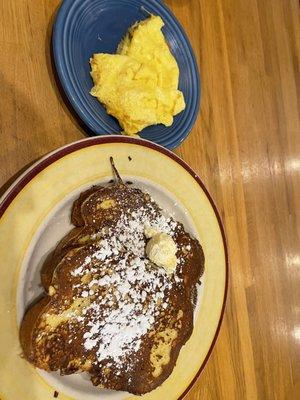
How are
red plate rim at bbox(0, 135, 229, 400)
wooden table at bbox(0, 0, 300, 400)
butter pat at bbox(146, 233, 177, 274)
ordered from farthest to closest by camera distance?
wooden table at bbox(0, 0, 300, 400)
butter pat at bbox(146, 233, 177, 274)
red plate rim at bbox(0, 135, 229, 400)

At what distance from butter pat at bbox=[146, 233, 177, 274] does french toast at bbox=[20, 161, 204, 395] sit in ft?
0.06

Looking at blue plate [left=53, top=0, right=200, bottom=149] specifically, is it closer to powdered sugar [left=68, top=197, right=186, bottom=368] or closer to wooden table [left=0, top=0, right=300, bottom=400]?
wooden table [left=0, top=0, right=300, bottom=400]

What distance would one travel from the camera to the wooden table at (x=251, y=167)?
1.42 m

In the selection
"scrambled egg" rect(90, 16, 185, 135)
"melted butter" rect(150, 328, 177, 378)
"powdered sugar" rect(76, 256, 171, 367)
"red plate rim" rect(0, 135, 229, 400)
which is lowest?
"melted butter" rect(150, 328, 177, 378)

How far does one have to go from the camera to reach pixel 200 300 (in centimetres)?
127

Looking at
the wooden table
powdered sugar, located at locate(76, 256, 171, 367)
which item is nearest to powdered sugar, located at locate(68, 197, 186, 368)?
powdered sugar, located at locate(76, 256, 171, 367)

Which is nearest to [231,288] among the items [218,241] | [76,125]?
[218,241]

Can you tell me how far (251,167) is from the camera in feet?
5.24

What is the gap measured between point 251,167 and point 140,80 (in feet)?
2.04

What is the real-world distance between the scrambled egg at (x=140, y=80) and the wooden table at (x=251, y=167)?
100 mm

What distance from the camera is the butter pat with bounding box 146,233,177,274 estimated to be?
101 centimetres

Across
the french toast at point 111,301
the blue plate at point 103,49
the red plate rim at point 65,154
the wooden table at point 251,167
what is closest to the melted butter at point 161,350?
the french toast at point 111,301

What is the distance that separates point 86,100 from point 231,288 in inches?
29.7

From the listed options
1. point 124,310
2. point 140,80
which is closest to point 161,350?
point 124,310
